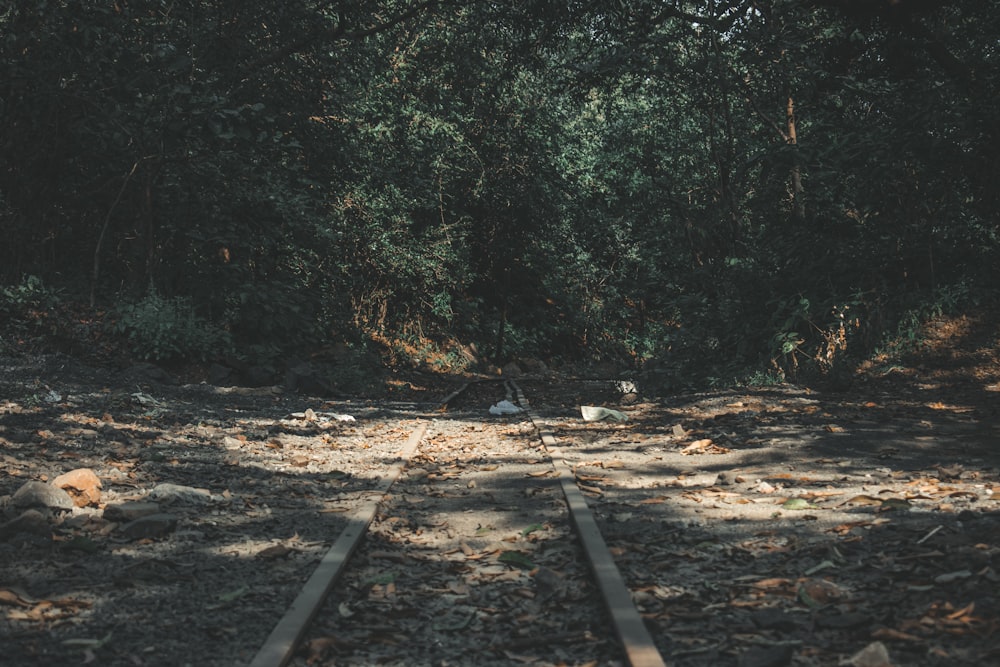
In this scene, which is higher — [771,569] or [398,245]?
[398,245]

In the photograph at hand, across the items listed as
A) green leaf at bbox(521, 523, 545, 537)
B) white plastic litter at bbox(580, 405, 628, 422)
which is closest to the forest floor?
green leaf at bbox(521, 523, 545, 537)

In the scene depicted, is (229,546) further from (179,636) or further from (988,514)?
(988,514)

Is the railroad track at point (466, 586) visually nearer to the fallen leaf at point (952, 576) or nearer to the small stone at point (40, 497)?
the fallen leaf at point (952, 576)

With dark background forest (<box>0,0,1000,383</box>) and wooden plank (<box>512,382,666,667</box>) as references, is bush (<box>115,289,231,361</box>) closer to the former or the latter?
dark background forest (<box>0,0,1000,383</box>)

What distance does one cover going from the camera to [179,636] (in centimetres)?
379

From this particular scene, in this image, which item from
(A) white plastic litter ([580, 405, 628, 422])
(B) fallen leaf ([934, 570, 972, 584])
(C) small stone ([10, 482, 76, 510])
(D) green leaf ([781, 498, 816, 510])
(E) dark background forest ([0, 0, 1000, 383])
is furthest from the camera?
(E) dark background forest ([0, 0, 1000, 383])

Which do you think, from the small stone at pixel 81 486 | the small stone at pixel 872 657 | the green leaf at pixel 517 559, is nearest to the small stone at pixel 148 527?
the small stone at pixel 81 486

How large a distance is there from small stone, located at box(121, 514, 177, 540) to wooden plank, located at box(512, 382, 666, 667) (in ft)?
8.30

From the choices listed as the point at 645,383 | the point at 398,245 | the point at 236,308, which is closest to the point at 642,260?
the point at 398,245

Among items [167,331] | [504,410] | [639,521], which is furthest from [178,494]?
[167,331]

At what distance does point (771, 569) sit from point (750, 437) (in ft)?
15.8

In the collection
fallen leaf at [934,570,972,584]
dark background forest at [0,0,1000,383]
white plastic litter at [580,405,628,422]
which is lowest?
white plastic litter at [580,405,628,422]

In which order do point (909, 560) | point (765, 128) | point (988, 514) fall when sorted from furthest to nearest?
point (765, 128)
point (988, 514)
point (909, 560)

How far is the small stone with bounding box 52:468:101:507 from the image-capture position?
230 inches
